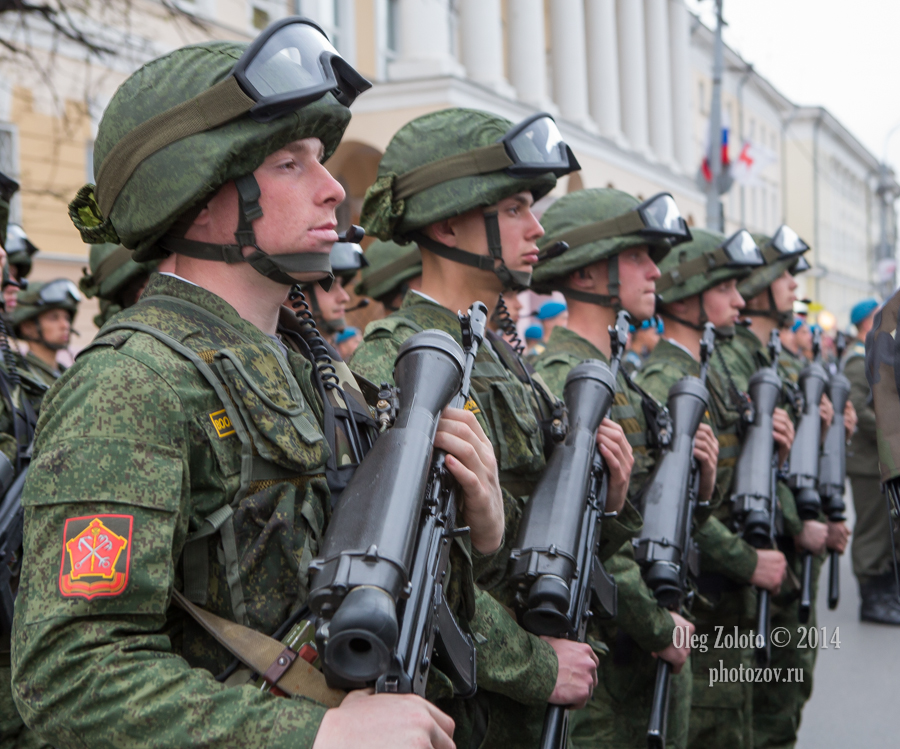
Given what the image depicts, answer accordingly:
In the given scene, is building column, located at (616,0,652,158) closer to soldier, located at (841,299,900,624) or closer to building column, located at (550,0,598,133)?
building column, located at (550,0,598,133)

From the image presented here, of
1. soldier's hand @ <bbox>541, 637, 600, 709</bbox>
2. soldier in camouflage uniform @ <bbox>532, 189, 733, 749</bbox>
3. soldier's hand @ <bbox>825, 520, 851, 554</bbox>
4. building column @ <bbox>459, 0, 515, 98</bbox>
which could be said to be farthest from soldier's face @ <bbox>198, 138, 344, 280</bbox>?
building column @ <bbox>459, 0, 515, 98</bbox>

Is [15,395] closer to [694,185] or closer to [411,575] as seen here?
[411,575]

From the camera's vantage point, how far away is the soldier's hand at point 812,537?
563 cm

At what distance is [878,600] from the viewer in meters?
8.36

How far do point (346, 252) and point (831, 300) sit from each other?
69944mm

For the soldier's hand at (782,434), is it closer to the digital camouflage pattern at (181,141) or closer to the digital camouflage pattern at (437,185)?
the digital camouflage pattern at (437,185)

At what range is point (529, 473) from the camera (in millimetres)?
3023

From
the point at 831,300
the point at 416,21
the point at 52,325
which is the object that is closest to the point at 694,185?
the point at 416,21

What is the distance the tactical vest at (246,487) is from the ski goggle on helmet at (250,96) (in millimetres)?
324

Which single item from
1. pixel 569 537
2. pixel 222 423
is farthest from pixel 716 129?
pixel 222 423

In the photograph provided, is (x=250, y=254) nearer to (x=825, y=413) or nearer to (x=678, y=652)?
(x=678, y=652)

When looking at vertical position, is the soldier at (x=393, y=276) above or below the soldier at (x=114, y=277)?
above

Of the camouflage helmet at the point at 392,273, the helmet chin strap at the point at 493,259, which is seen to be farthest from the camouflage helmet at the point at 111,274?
the helmet chin strap at the point at 493,259

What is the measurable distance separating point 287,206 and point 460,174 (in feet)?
4.31
